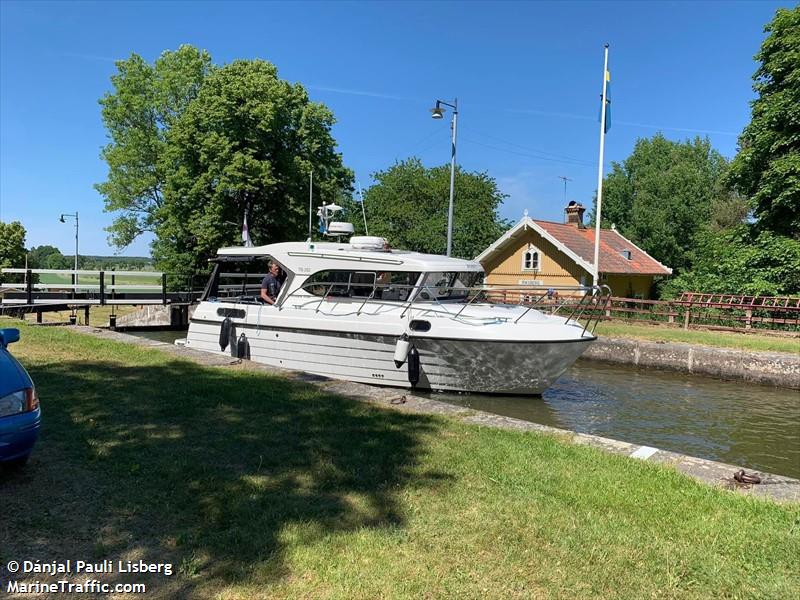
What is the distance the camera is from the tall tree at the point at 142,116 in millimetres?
31859

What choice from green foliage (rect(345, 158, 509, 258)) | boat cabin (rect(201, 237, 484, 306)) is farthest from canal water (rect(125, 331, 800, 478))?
green foliage (rect(345, 158, 509, 258))

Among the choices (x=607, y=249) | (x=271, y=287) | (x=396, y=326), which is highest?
(x=607, y=249)

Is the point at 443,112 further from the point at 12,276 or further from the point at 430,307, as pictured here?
the point at 12,276

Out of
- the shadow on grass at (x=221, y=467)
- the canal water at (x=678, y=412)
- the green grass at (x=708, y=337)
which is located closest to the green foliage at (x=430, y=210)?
the green grass at (x=708, y=337)

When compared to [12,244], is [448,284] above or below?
below

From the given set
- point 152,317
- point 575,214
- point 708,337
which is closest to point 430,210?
point 575,214

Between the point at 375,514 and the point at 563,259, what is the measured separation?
2571 centimetres

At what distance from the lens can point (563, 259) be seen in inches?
1091

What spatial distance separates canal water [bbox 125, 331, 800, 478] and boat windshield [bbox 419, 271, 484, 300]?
1919 millimetres

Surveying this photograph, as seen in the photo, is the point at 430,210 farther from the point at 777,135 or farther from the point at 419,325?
the point at 419,325

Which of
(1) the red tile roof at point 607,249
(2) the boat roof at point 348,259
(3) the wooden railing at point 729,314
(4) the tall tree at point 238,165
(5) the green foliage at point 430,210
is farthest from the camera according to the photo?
(5) the green foliage at point 430,210

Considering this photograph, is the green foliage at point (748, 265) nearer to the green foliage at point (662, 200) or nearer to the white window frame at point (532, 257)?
the white window frame at point (532, 257)

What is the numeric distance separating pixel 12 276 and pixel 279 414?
32.9m

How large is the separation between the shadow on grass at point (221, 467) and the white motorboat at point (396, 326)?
3353 mm
